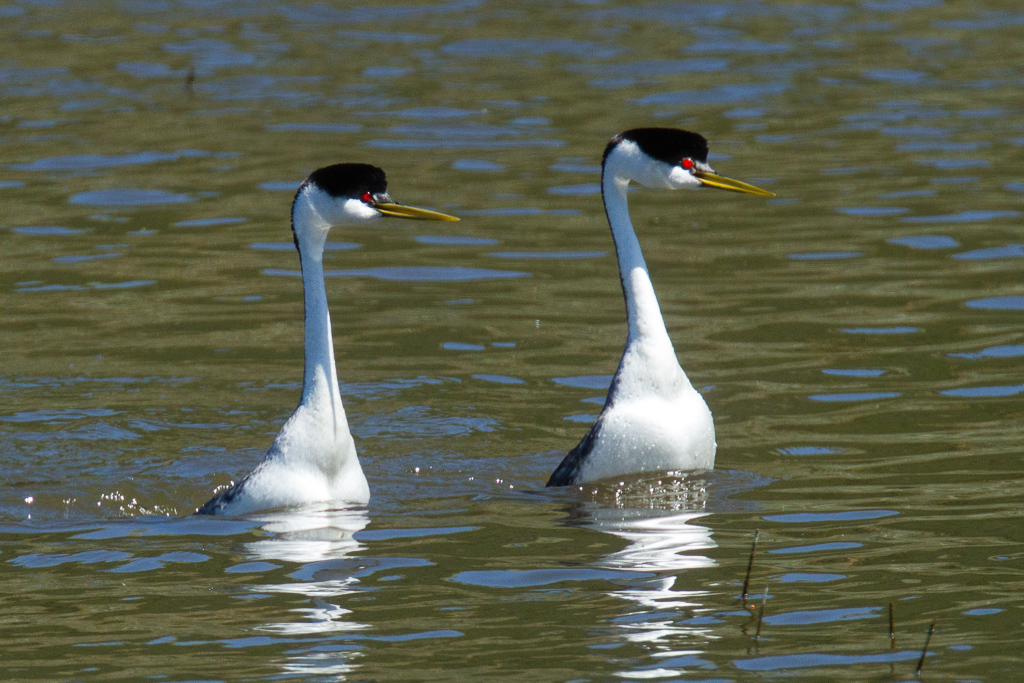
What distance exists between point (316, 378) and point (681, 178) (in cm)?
259

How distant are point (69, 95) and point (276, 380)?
12805 mm

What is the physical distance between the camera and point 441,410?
36.8 ft

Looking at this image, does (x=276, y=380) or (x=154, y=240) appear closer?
(x=276, y=380)

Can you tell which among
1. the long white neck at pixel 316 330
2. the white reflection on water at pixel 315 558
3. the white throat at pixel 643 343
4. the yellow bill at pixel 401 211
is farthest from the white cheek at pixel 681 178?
the white reflection on water at pixel 315 558

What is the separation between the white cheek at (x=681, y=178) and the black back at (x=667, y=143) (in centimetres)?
5

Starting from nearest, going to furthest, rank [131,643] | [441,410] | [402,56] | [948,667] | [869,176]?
[948,667]
[131,643]
[441,410]
[869,176]
[402,56]

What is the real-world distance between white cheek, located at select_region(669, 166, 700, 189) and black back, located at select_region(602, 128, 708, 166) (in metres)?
0.05

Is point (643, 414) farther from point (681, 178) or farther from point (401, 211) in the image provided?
point (401, 211)

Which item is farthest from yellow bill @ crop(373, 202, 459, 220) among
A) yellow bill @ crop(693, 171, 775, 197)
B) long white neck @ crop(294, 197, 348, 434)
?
yellow bill @ crop(693, 171, 775, 197)

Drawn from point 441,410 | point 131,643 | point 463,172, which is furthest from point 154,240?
point 131,643

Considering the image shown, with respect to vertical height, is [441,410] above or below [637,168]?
below

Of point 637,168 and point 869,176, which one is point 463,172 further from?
point 637,168

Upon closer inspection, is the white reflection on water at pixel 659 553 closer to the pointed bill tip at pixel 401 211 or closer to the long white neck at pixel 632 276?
the long white neck at pixel 632 276

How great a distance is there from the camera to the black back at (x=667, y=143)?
9.47 meters
